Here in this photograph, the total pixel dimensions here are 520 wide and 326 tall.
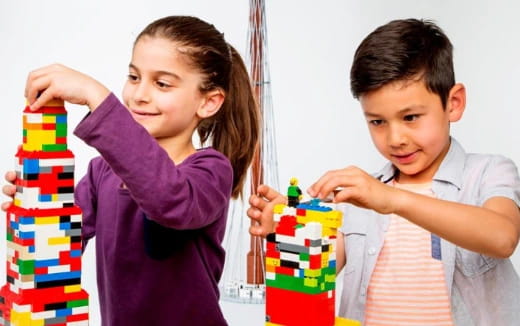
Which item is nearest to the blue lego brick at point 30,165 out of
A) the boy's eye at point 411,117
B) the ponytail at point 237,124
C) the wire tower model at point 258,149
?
the ponytail at point 237,124

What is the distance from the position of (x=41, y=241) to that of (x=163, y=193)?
17cm

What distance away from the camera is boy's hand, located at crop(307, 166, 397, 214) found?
1102 mm

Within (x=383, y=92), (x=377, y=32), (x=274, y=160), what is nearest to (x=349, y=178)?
(x=383, y=92)

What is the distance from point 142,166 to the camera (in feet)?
3.32

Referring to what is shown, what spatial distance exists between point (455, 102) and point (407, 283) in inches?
14.0

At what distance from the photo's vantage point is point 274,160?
2918 mm

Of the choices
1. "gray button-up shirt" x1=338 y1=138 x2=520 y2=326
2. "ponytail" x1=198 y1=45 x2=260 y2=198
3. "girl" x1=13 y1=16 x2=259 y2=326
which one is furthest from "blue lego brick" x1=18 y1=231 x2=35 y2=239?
"gray button-up shirt" x1=338 y1=138 x2=520 y2=326

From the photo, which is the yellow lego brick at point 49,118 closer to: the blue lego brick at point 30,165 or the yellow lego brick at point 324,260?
the blue lego brick at point 30,165

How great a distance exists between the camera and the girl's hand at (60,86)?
1.00m

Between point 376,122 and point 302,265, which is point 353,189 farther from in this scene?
point 376,122

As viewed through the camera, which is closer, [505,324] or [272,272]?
[272,272]

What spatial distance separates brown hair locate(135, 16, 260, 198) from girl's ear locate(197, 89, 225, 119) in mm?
11

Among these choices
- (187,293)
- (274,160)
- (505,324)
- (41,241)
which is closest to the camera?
(41,241)

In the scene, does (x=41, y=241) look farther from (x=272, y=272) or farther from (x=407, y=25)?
(x=407, y=25)
